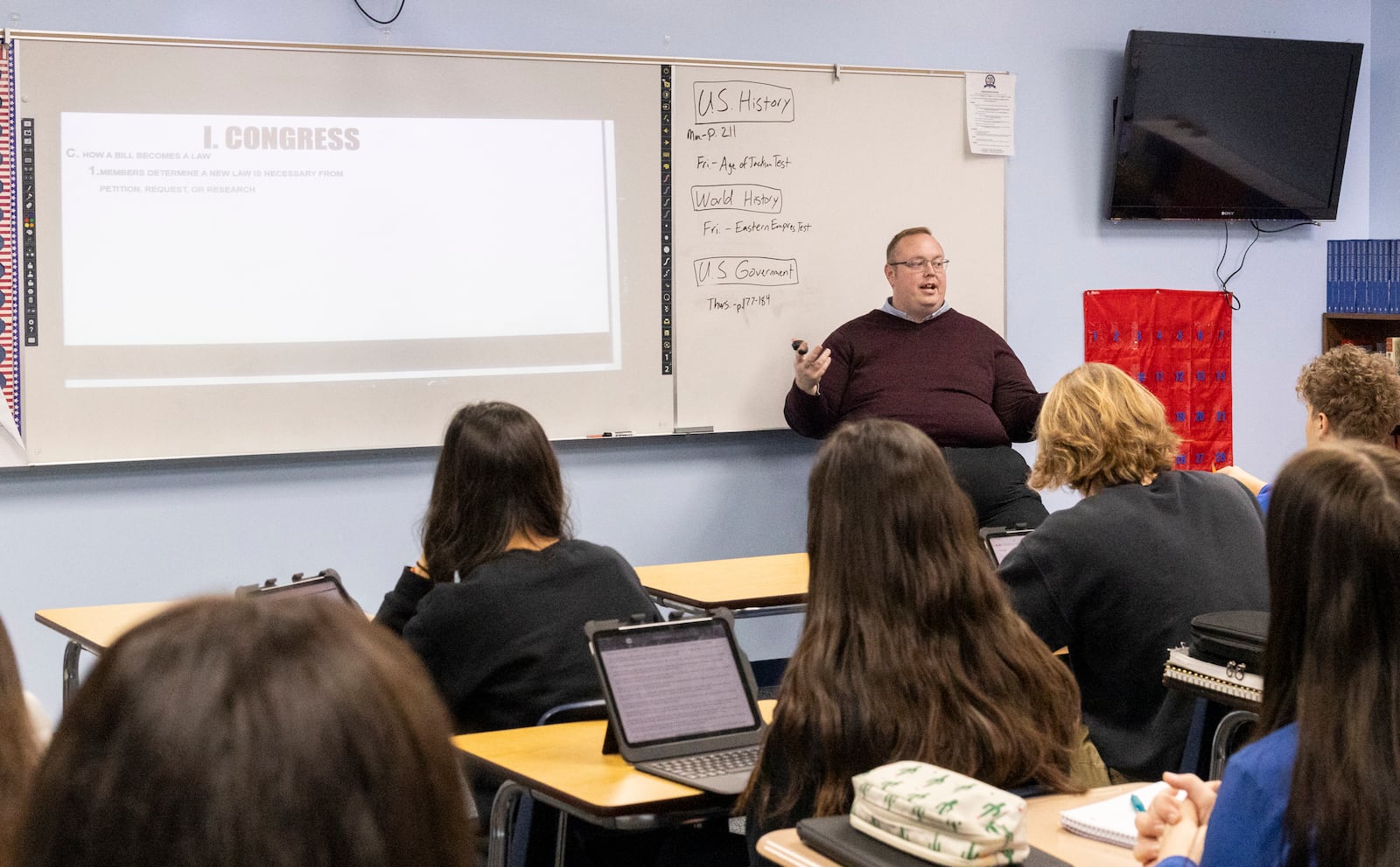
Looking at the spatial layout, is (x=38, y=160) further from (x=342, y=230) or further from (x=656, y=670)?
(x=656, y=670)

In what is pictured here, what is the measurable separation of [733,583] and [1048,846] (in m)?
1.98

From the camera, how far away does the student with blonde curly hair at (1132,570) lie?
8.09 feet

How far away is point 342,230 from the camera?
168 inches

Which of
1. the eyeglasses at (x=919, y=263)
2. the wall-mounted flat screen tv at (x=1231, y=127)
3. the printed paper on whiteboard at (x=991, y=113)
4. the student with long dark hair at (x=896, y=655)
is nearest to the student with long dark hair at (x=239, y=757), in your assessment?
the student with long dark hair at (x=896, y=655)

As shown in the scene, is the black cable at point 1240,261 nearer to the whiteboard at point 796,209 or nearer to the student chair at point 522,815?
the whiteboard at point 796,209

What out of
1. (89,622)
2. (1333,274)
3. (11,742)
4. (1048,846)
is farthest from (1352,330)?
(11,742)

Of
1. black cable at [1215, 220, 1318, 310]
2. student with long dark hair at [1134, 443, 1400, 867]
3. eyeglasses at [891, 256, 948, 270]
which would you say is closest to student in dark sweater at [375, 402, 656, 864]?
student with long dark hair at [1134, 443, 1400, 867]

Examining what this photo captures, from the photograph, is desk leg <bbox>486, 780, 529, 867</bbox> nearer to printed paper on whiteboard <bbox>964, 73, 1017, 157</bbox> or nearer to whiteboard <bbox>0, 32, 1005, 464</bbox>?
whiteboard <bbox>0, 32, 1005, 464</bbox>

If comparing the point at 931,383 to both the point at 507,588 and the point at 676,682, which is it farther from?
the point at 676,682

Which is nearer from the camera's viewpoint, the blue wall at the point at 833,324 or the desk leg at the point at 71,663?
the desk leg at the point at 71,663

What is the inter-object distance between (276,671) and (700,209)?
420cm

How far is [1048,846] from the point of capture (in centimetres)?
156

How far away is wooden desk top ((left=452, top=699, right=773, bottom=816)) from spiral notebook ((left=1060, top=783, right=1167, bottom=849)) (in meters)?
0.49

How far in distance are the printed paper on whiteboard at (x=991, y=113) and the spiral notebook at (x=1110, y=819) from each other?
3.71 m
